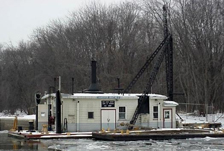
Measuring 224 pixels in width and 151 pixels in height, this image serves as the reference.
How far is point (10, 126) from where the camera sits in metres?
52.6

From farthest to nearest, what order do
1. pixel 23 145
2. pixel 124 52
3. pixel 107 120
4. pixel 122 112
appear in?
1. pixel 124 52
2. pixel 122 112
3. pixel 107 120
4. pixel 23 145

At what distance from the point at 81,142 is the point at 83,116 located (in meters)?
5.79

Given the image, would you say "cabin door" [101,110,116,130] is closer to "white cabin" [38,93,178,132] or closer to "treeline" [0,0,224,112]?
"white cabin" [38,93,178,132]

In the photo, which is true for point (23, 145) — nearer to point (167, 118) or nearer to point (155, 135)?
point (155, 135)

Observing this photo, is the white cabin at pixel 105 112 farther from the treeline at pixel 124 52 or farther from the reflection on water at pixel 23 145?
the treeline at pixel 124 52

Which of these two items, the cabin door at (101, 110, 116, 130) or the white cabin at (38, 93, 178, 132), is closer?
the white cabin at (38, 93, 178, 132)

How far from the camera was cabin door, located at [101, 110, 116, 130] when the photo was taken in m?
39.7

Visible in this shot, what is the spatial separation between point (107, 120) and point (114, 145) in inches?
318

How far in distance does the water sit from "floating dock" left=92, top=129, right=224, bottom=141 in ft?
2.10

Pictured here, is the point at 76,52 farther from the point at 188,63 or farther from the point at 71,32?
the point at 188,63

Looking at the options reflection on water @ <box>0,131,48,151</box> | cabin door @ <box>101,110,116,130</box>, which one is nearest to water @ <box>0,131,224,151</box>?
reflection on water @ <box>0,131,48,151</box>

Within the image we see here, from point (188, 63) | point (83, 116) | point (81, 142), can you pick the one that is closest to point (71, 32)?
point (188, 63)

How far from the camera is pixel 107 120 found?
131 ft

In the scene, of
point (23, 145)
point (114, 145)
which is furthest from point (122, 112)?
point (23, 145)
